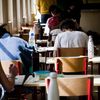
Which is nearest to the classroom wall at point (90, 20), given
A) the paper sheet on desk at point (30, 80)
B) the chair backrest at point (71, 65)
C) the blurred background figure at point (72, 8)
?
the blurred background figure at point (72, 8)

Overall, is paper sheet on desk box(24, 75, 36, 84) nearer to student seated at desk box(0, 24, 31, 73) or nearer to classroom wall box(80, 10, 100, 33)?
student seated at desk box(0, 24, 31, 73)

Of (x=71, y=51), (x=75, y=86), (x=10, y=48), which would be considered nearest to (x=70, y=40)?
(x=71, y=51)

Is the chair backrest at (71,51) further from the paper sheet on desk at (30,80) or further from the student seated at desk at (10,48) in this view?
the paper sheet on desk at (30,80)

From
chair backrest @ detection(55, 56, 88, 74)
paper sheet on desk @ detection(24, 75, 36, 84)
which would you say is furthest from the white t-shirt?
paper sheet on desk @ detection(24, 75, 36, 84)

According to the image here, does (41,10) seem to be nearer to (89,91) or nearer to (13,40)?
(13,40)

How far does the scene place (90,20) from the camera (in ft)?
38.3

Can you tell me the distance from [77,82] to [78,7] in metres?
8.59

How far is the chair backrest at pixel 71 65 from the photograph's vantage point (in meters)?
4.27

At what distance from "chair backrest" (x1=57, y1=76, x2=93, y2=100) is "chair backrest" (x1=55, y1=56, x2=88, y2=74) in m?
1.29

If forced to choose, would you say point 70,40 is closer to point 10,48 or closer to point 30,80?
point 10,48

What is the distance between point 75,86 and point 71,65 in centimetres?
142

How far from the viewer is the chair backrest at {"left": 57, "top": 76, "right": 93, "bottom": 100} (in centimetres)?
293

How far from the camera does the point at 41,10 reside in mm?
12336

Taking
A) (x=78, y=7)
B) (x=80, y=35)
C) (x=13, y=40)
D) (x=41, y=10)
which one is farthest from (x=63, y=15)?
(x=13, y=40)
